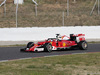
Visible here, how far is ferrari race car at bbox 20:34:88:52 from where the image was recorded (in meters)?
15.5

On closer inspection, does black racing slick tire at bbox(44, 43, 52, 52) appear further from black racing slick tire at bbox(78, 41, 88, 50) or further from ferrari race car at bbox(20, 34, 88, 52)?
black racing slick tire at bbox(78, 41, 88, 50)

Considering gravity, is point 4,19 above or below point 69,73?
above

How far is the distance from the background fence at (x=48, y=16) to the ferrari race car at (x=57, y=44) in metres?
8.84

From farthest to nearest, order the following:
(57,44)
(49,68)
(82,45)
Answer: (82,45) < (57,44) < (49,68)

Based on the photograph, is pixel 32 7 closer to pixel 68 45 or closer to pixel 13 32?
pixel 13 32

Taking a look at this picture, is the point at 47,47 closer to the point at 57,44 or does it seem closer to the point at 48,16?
the point at 57,44

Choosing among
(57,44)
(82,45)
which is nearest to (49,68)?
(57,44)

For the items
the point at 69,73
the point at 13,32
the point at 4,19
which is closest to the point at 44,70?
the point at 69,73

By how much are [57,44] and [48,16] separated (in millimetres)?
15011

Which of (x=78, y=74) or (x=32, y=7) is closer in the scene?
(x=78, y=74)

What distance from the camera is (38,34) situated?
22.9 meters

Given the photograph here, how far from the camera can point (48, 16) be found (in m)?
30.9

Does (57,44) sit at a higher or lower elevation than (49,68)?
higher

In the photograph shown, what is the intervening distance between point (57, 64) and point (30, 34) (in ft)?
37.6
